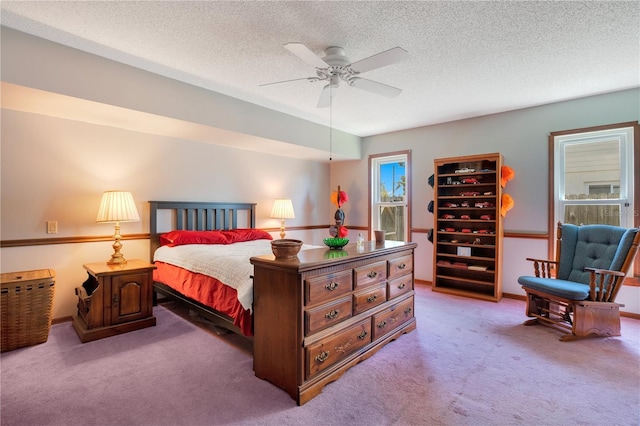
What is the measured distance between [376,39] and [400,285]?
7.12 ft

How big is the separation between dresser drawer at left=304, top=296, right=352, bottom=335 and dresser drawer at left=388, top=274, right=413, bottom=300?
0.65m

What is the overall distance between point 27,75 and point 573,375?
188 inches

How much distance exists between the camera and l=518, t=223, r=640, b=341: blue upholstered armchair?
291 centimetres

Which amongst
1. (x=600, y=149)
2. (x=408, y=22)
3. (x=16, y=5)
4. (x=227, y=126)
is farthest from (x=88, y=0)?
(x=600, y=149)

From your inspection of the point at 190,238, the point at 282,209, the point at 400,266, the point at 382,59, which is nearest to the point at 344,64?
the point at 382,59

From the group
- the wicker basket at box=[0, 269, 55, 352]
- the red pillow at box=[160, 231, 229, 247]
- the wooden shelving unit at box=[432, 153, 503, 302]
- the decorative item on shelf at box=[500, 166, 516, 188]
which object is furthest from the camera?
the wooden shelving unit at box=[432, 153, 503, 302]

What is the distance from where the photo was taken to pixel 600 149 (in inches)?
149

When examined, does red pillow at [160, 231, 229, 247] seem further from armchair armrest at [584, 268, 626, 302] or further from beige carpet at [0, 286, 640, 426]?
armchair armrest at [584, 268, 626, 302]

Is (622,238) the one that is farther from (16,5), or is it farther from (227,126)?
(16,5)

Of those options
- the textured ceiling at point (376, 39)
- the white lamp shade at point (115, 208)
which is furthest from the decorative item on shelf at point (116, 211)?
the textured ceiling at point (376, 39)

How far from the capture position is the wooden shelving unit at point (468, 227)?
4.20 metres

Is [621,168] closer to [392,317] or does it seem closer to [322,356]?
[392,317]

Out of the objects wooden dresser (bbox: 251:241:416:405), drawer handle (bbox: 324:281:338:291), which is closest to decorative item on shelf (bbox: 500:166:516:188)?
wooden dresser (bbox: 251:241:416:405)

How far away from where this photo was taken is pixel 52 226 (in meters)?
3.26
